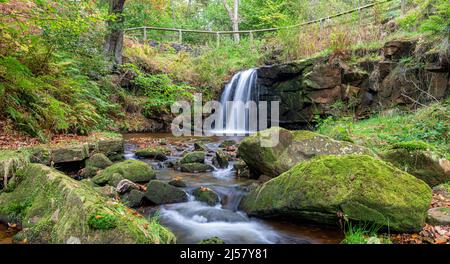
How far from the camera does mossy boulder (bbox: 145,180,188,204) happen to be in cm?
490

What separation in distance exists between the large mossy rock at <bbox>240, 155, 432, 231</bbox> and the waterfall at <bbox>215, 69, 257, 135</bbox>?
31.8ft

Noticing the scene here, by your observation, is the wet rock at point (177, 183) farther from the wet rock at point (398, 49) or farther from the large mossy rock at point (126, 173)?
the wet rock at point (398, 49)

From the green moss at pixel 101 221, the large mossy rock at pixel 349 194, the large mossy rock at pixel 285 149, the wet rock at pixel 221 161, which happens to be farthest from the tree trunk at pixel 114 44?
the green moss at pixel 101 221

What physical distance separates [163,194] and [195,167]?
84.6 inches

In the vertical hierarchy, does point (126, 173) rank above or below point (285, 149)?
below

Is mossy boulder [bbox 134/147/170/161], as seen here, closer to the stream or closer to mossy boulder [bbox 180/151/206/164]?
mossy boulder [bbox 180/151/206/164]

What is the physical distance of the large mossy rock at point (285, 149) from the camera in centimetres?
576

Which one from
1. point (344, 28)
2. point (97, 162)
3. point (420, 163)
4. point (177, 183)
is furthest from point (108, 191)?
point (344, 28)

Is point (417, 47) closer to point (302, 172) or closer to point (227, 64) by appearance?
point (302, 172)

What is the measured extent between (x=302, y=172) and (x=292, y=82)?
29.8ft

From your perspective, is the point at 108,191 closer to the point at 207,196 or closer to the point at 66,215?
the point at 207,196

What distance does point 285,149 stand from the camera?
19.6 feet
